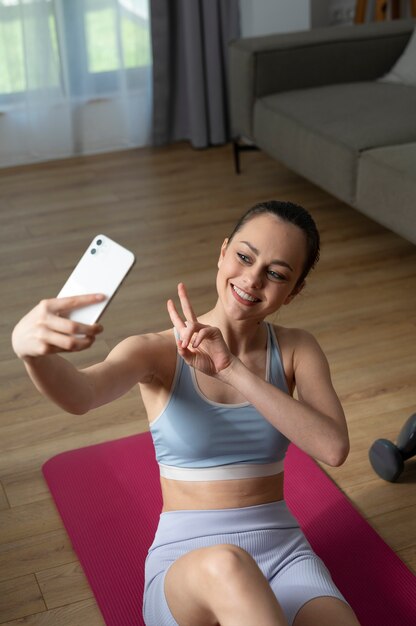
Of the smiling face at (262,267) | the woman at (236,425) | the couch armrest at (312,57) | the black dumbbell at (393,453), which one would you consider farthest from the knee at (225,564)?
the couch armrest at (312,57)

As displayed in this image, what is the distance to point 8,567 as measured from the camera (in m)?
1.69

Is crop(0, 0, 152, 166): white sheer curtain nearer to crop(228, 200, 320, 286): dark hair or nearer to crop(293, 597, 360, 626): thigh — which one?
crop(228, 200, 320, 286): dark hair

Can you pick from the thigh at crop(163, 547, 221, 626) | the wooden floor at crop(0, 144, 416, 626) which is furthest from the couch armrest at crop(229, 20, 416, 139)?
the thigh at crop(163, 547, 221, 626)

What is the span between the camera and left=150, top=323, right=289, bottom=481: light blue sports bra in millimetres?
1417

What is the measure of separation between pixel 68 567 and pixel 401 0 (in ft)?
11.5

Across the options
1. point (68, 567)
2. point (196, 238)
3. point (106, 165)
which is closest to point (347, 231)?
point (196, 238)

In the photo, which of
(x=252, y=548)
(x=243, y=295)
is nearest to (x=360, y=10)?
(x=243, y=295)

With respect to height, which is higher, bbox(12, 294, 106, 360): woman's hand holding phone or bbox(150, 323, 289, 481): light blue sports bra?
bbox(12, 294, 106, 360): woman's hand holding phone

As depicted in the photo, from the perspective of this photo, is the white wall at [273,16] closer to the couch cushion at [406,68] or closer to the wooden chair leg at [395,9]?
the wooden chair leg at [395,9]

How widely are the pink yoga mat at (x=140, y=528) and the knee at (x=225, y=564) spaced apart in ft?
1.17

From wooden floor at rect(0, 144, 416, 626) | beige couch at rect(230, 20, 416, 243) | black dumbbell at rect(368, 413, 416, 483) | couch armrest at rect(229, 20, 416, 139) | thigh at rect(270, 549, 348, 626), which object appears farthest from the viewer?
couch armrest at rect(229, 20, 416, 139)

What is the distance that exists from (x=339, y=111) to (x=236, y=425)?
2011 millimetres

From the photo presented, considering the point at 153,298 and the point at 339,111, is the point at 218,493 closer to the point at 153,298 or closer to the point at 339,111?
the point at 153,298

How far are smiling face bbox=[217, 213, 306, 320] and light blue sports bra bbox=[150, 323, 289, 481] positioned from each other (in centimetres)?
14
